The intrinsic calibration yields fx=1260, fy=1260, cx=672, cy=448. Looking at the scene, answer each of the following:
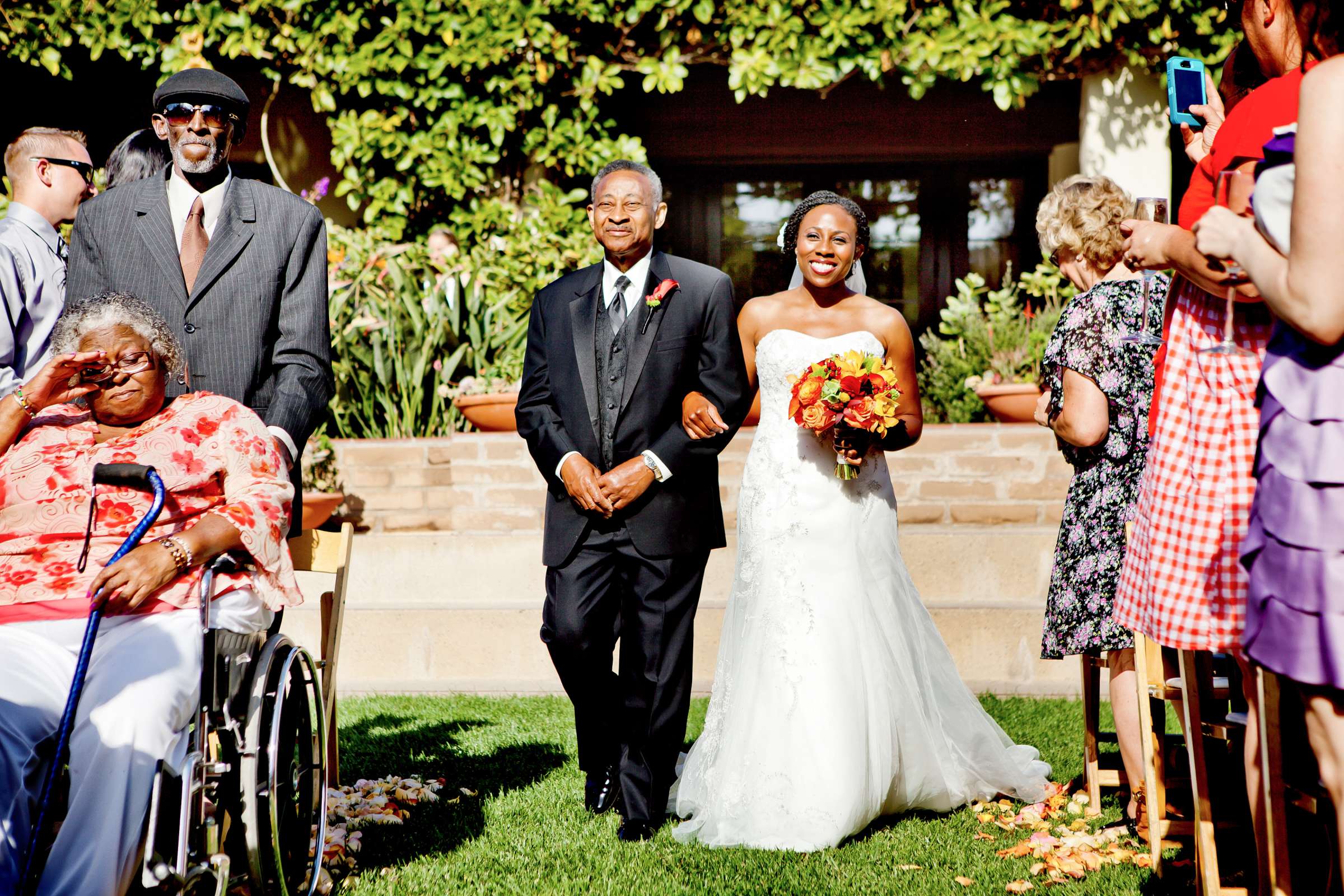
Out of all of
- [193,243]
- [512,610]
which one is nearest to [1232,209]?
[193,243]

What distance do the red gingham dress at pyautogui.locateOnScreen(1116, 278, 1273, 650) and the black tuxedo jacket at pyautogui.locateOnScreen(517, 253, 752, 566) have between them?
1.76 metres

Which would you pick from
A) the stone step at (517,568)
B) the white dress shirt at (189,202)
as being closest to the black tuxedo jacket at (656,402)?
the white dress shirt at (189,202)

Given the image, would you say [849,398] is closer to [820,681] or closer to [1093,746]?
[820,681]

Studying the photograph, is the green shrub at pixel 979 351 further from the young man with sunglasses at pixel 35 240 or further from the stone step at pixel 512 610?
the young man with sunglasses at pixel 35 240

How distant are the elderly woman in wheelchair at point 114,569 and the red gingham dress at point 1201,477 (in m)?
2.23

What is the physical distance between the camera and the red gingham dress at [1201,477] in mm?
2699

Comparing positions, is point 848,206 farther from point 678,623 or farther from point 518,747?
point 518,747

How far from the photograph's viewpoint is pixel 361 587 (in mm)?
6918

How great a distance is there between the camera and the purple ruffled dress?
7.02ft

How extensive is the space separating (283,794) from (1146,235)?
2580 mm

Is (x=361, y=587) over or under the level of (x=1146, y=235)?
under

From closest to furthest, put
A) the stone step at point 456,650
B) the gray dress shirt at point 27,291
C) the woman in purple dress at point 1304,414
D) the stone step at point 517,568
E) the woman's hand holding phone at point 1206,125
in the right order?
the woman in purple dress at point 1304,414
the woman's hand holding phone at point 1206,125
the gray dress shirt at point 27,291
the stone step at point 456,650
the stone step at point 517,568

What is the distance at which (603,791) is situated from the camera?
4480mm

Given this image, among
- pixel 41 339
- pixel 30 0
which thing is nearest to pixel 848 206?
pixel 41 339
